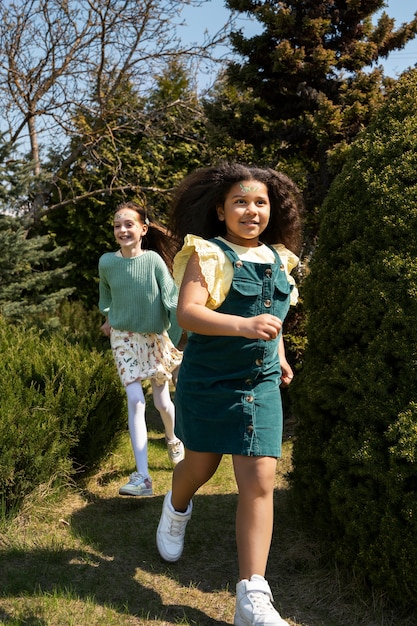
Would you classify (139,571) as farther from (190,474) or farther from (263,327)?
(263,327)

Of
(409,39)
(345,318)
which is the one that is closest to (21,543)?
(345,318)

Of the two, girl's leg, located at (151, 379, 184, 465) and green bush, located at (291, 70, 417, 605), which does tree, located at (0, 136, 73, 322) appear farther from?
green bush, located at (291, 70, 417, 605)

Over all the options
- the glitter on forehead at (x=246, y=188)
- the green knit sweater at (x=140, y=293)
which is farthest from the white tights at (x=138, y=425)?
the glitter on forehead at (x=246, y=188)

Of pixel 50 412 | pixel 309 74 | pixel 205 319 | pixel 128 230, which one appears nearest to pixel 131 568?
pixel 50 412

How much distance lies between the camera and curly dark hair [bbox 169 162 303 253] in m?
2.64

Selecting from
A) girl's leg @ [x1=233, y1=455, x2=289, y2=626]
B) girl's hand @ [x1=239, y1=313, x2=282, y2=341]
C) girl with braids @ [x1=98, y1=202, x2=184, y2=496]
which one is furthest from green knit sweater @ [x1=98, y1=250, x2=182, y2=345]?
girl's hand @ [x1=239, y1=313, x2=282, y2=341]

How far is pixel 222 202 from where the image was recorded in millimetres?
2645

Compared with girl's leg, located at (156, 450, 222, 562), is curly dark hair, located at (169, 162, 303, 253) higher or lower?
higher

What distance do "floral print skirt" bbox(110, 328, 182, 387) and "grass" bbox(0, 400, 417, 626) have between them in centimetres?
71

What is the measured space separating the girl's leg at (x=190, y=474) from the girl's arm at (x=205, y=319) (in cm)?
58

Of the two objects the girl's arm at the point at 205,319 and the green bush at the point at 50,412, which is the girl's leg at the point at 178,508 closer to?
the girl's arm at the point at 205,319

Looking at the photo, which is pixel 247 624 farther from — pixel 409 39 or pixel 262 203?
pixel 409 39

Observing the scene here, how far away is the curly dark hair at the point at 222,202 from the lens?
2.64m

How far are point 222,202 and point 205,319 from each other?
0.66 m
